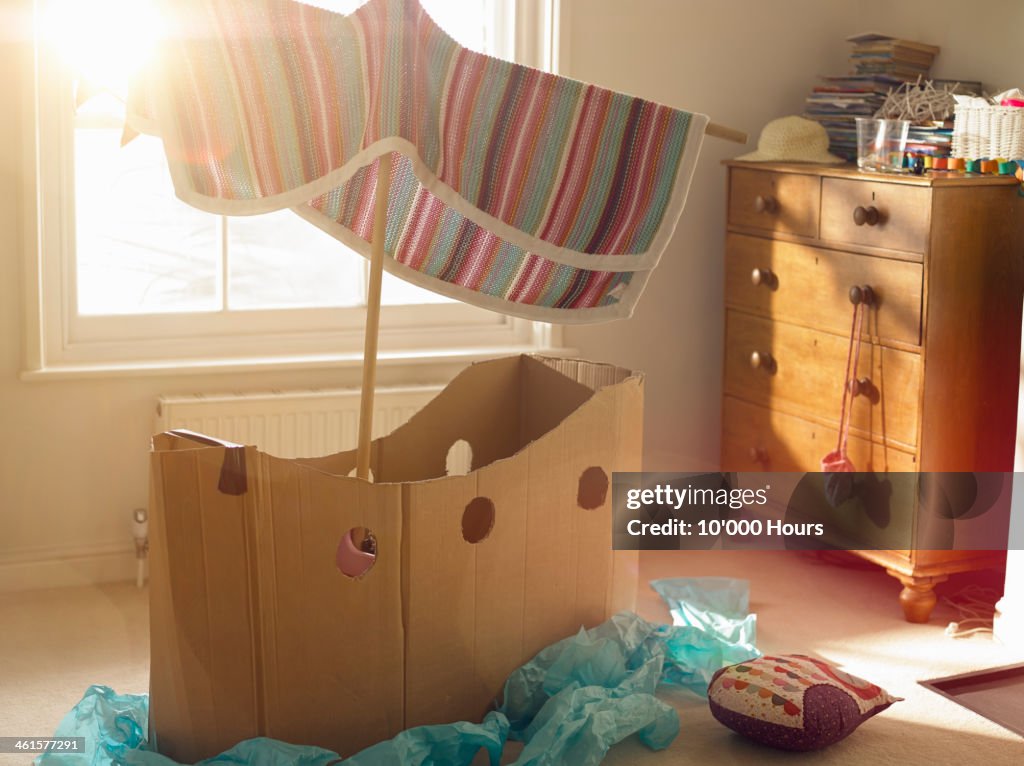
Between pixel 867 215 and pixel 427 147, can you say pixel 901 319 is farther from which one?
pixel 427 147

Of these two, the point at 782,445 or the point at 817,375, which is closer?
the point at 817,375

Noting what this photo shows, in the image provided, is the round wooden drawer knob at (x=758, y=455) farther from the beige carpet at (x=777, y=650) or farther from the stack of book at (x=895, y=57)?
the stack of book at (x=895, y=57)

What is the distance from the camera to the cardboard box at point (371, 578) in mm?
1831

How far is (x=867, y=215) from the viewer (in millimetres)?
2680

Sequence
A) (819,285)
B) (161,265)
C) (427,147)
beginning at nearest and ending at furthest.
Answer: (427,147)
(819,285)
(161,265)

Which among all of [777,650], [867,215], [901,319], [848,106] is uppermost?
[848,106]

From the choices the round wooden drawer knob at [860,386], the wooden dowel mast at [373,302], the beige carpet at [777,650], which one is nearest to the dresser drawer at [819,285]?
the round wooden drawer knob at [860,386]

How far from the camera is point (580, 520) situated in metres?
2.20

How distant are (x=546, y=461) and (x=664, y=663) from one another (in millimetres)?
520

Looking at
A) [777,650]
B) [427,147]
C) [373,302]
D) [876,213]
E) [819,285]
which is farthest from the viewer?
[819,285]

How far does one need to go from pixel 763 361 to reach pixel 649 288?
0.40m

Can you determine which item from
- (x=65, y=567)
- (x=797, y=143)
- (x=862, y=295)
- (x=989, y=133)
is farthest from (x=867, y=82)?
(x=65, y=567)

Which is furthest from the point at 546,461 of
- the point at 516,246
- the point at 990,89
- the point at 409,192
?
the point at 990,89

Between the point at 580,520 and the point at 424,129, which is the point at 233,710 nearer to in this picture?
the point at 580,520
